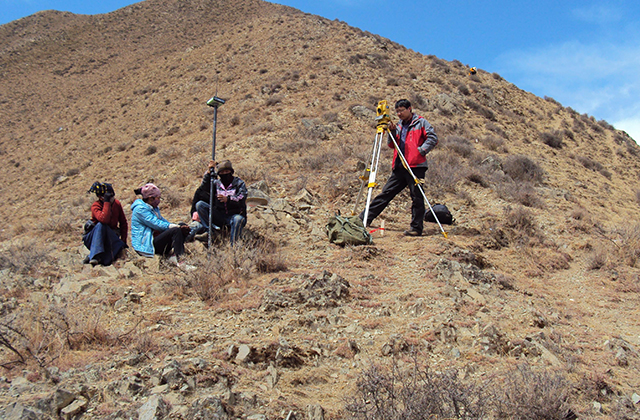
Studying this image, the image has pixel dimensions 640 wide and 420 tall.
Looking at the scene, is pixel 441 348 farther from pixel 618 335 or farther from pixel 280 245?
pixel 280 245

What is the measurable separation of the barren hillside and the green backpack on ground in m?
0.22

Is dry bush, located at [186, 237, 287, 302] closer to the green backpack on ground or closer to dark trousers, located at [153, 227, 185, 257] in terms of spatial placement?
dark trousers, located at [153, 227, 185, 257]

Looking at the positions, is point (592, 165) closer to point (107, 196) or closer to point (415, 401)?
point (415, 401)

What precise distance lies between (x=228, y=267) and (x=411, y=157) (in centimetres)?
307

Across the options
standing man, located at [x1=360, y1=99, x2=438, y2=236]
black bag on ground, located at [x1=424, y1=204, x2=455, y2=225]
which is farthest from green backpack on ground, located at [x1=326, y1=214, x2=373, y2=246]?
black bag on ground, located at [x1=424, y1=204, x2=455, y2=225]

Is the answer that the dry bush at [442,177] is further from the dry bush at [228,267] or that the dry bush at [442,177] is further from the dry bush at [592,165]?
the dry bush at [592,165]

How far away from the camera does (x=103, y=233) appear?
5.08 meters

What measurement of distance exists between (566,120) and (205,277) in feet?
69.7

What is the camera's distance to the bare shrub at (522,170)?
996 centimetres

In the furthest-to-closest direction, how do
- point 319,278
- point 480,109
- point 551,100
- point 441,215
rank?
point 551,100 → point 480,109 → point 441,215 → point 319,278

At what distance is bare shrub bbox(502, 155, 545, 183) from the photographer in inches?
392

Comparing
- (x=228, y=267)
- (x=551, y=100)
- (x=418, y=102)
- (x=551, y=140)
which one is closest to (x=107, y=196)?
(x=228, y=267)

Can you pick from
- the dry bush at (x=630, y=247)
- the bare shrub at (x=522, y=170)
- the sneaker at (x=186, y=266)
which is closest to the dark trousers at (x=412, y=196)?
the sneaker at (x=186, y=266)

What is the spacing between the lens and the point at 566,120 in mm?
19734
